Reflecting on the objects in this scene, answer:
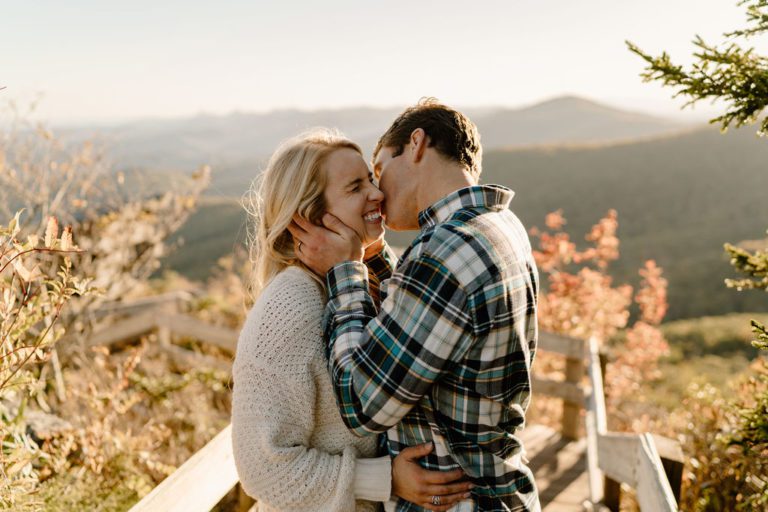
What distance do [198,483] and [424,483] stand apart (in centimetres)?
87

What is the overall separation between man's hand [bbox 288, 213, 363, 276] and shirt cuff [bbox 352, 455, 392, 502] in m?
0.68

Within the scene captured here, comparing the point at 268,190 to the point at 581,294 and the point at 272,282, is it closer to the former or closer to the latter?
the point at 272,282

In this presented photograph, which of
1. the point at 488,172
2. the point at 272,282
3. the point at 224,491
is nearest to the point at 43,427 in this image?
the point at 224,491

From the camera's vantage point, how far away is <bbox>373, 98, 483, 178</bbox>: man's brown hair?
208 centimetres

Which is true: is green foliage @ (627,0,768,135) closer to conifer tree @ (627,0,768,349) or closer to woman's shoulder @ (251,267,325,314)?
conifer tree @ (627,0,768,349)

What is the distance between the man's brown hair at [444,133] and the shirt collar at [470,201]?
0.76 feet

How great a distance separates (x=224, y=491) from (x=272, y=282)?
3.00 ft

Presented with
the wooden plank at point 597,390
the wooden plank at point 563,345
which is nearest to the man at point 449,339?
the wooden plank at point 597,390

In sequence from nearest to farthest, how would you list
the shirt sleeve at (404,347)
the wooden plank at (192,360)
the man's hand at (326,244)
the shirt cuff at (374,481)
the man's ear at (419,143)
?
1. the shirt sleeve at (404,347)
2. the shirt cuff at (374,481)
3. the man's hand at (326,244)
4. the man's ear at (419,143)
5. the wooden plank at (192,360)

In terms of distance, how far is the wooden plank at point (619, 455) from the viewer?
2.90 m

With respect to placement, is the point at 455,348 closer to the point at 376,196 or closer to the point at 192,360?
the point at 376,196

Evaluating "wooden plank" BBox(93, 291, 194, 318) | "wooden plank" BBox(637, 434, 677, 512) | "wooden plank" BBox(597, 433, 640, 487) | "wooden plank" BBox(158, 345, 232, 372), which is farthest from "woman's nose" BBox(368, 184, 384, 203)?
"wooden plank" BBox(93, 291, 194, 318)

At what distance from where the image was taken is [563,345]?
5301 mm

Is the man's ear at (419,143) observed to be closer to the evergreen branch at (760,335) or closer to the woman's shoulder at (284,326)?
the woman's shoulder at (284,326)
